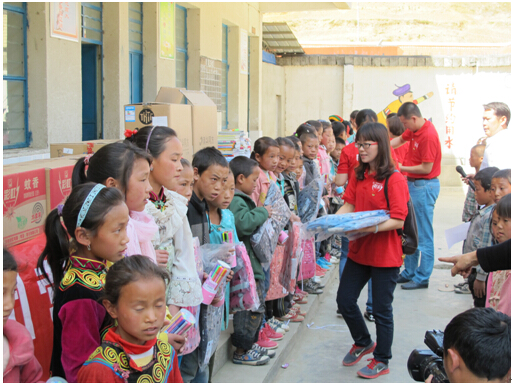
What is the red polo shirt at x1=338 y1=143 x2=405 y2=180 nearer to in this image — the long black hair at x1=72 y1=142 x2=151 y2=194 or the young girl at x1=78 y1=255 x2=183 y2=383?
the long black hair at x1=72 y1=142 x2=151 y2=194

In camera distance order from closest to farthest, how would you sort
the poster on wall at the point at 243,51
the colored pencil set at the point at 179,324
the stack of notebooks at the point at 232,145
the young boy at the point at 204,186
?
the colored pencil set at the point at 179,324, the young boy at the point at 204,186, the stack of notebooks at the point at 232,145, the poster on wall at the point at 243,51

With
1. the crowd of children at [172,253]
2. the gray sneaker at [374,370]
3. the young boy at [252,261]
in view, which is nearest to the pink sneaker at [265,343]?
the crowd of children at [172,253]

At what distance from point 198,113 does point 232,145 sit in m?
0.99

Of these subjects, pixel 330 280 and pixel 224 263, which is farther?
pixel 330 280

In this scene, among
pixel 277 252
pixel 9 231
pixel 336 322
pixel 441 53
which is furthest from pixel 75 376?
pixel 441 53

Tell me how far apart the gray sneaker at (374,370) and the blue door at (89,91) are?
4179mm

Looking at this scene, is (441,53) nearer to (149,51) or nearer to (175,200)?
(149,51)

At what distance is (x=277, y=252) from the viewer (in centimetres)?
384

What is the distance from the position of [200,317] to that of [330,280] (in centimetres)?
325

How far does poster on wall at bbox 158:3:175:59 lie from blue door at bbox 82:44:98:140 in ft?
4.15

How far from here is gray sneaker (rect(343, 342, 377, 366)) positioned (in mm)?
3680

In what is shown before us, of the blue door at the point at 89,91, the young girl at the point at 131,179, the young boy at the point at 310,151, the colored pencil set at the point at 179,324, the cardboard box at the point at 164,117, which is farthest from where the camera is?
the blue door at the point at 89,91

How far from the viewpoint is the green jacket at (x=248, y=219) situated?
324 centimetres

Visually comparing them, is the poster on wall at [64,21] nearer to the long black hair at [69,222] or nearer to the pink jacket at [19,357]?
the long black hair at [69,222]
